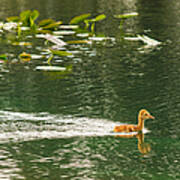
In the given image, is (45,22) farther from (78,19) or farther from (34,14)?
(78,19)

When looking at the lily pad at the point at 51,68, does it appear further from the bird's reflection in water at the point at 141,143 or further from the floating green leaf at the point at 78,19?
the floating green leaf at the point at 78,19

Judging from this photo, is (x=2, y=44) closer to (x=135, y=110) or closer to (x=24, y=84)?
(x=24, y=84)

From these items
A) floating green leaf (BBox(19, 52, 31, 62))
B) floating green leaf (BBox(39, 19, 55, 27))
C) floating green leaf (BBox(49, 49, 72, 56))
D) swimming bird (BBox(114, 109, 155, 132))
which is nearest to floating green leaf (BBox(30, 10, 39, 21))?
floating green leaf (BBox(39, 19, 55, 27))

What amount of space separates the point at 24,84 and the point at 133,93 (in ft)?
11.4

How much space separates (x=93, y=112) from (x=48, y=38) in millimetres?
9475

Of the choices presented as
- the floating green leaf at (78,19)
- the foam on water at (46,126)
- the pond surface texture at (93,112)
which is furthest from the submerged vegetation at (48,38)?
the foam on water at (46,126)

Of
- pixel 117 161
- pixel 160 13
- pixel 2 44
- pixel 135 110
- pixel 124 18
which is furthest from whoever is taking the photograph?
pixel 160 13

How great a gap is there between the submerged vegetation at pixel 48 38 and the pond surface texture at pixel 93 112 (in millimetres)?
262

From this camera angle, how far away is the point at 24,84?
682 inches

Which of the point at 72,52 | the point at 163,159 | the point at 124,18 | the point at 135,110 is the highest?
the point at 124,18

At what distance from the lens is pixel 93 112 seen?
47.4 feet

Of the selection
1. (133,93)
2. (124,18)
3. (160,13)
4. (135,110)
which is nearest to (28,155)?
(135,110)

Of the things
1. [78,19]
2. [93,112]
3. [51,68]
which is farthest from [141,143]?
[78,19]

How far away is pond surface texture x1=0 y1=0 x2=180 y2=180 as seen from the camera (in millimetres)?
11289
